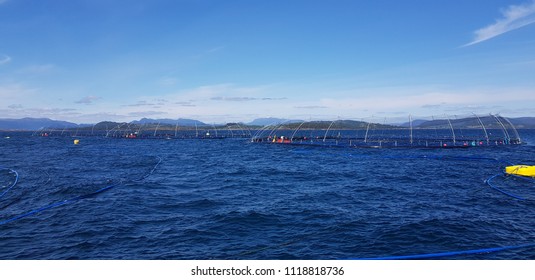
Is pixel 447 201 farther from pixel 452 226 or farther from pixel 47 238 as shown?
pixel 47 238

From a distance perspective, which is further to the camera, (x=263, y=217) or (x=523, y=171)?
(x=523, y=171)

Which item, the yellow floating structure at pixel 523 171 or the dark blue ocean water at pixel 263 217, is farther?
the yellow floating structure at pixel 523 171

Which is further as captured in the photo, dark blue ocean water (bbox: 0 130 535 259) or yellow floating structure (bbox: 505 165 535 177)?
yellow floating structure (bbox: 505 165 535 177)

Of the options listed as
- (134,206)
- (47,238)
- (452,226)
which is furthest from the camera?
(134,206)

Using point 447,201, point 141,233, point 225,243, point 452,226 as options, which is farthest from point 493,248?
point 141,233

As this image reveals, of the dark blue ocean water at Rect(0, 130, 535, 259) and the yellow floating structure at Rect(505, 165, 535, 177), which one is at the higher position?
the yellow floating structure at Rect(505, 165, 535, 177)

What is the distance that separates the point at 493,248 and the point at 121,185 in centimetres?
2604

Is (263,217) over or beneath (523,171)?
beneath

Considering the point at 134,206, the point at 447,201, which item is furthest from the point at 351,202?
the point at 134,206

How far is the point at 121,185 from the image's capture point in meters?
28.6

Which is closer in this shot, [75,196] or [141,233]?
[141,233]

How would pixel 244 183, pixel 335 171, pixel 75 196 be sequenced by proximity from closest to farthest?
1. pixel 75 196
2. pixel 244 183
3. pixel 335 171

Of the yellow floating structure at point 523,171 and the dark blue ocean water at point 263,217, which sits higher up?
the yellow floating structure at point 523,171

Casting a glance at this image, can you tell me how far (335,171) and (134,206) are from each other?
22.8 metres
